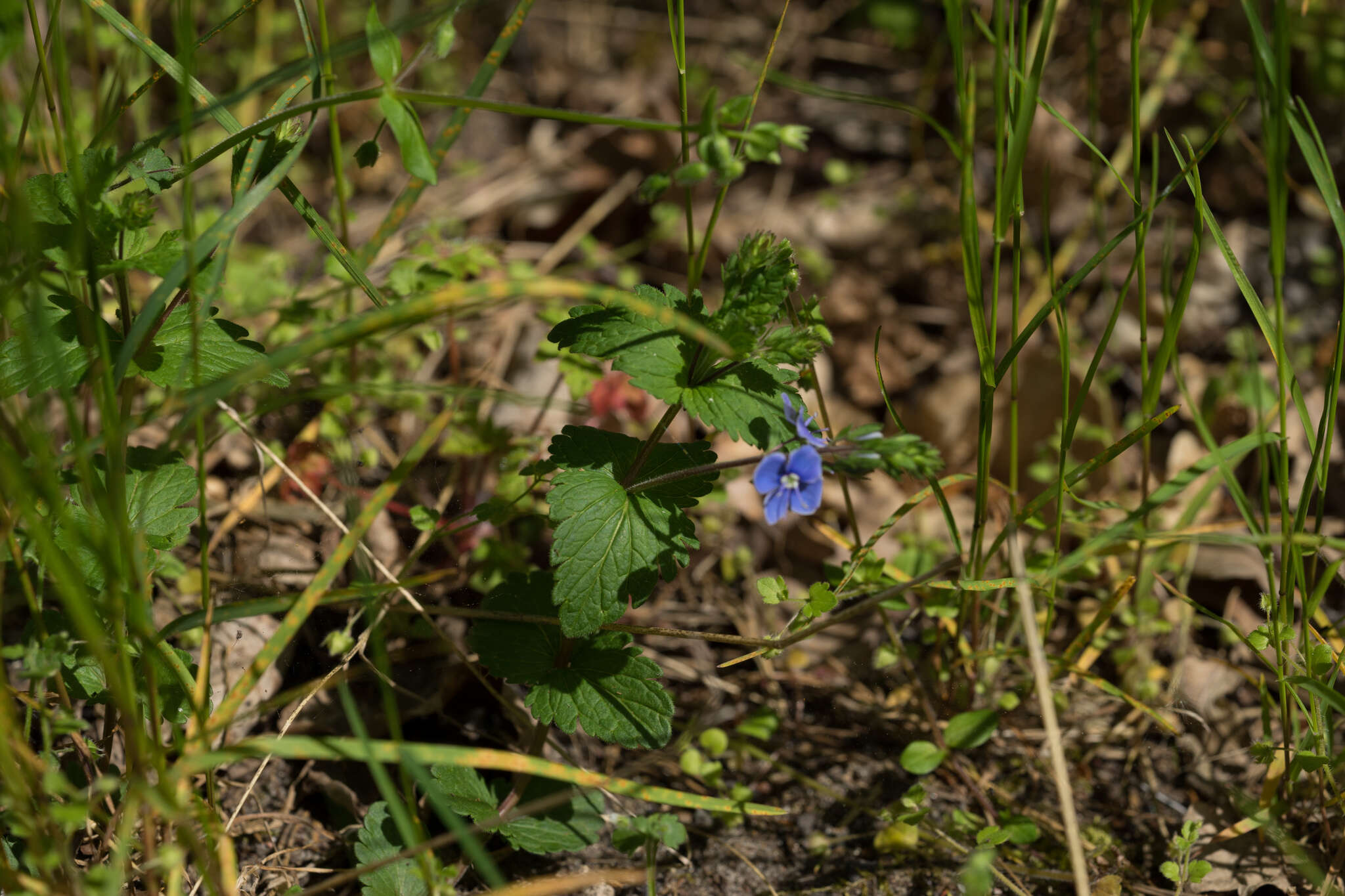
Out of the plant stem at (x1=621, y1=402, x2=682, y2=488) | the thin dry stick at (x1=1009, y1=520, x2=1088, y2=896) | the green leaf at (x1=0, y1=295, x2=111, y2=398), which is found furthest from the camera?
the plant stem at (x1=621, y1=402, x2=682, y2=488)

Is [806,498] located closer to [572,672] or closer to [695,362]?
[695,362]

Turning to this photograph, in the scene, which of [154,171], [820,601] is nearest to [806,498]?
[820,601]

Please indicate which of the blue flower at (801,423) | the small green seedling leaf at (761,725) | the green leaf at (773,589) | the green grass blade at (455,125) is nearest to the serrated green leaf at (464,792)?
the small green seedling leaf at (761,725)

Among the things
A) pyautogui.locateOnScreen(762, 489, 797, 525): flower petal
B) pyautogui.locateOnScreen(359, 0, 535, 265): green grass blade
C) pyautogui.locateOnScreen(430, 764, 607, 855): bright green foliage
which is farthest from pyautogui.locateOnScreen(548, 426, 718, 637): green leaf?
pyautogui.locateOnScreen(359, 0, 535, 265): green grass blade

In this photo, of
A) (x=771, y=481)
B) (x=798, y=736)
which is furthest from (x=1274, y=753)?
(x=771, y=481)

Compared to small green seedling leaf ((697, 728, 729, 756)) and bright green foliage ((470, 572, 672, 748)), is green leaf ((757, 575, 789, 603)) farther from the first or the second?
small green seedling leaf ((697, 728, 729, 756))
